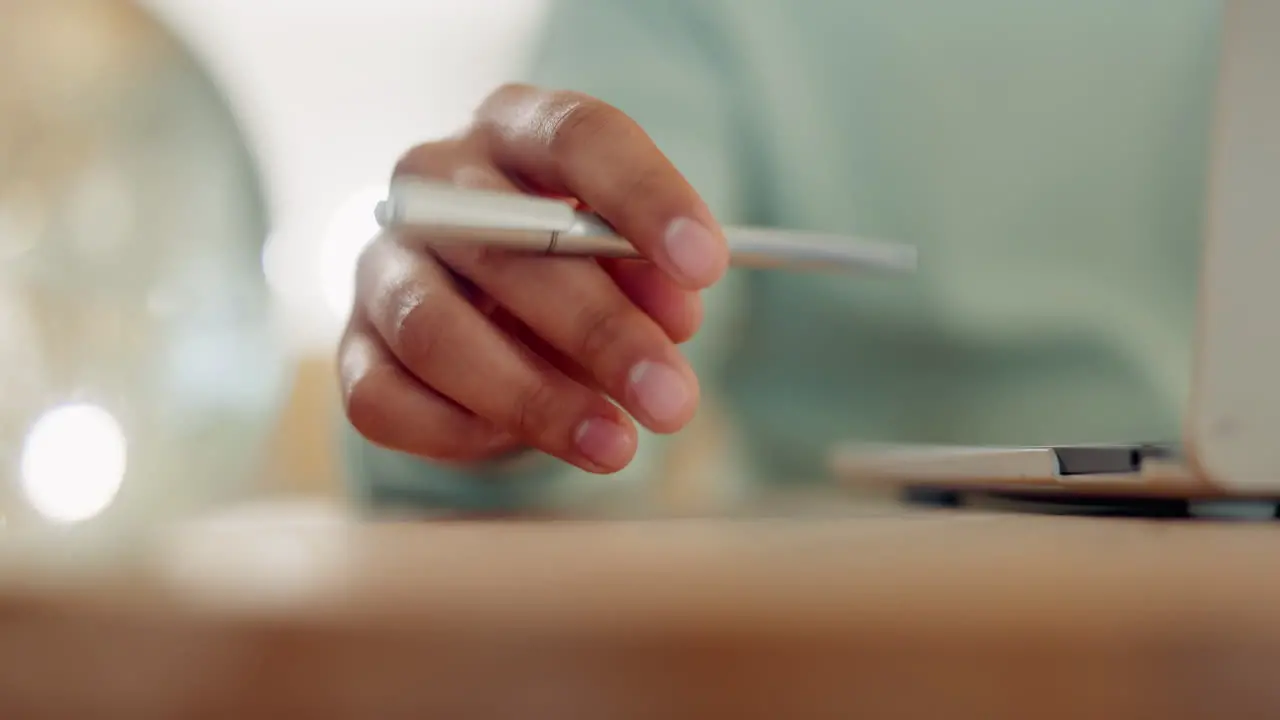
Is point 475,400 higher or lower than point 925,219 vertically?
lower

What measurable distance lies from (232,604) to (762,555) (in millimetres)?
47

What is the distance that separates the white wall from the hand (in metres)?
0.01

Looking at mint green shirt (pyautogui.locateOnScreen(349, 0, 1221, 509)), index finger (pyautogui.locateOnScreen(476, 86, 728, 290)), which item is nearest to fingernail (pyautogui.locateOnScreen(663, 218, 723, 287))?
index finger (pyautogui.locateOnScreen(476, 86, 728, 290))

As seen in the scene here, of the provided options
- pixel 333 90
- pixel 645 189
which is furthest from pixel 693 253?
pixel 333 90

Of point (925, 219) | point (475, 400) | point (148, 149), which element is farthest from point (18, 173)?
point (925, 219)

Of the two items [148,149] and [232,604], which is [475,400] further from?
[148,149]

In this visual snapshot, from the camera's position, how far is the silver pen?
0.43 ft

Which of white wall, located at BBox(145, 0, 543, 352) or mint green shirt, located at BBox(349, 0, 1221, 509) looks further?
mint green shirt, located at BBox(349, 0, 1221, 509)

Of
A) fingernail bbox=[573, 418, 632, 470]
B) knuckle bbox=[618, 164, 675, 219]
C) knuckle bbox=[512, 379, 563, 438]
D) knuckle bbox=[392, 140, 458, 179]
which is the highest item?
knuckle bbox=[392, 140, 458, 179]

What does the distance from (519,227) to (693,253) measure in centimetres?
3

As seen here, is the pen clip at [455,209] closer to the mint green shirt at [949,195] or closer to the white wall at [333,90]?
the white wall at [333,90]

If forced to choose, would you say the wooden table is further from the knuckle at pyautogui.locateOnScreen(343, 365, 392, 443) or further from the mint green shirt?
the mint green shirt

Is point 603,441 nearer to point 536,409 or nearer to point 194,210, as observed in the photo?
point 536,409

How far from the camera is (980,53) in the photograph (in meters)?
0.35
